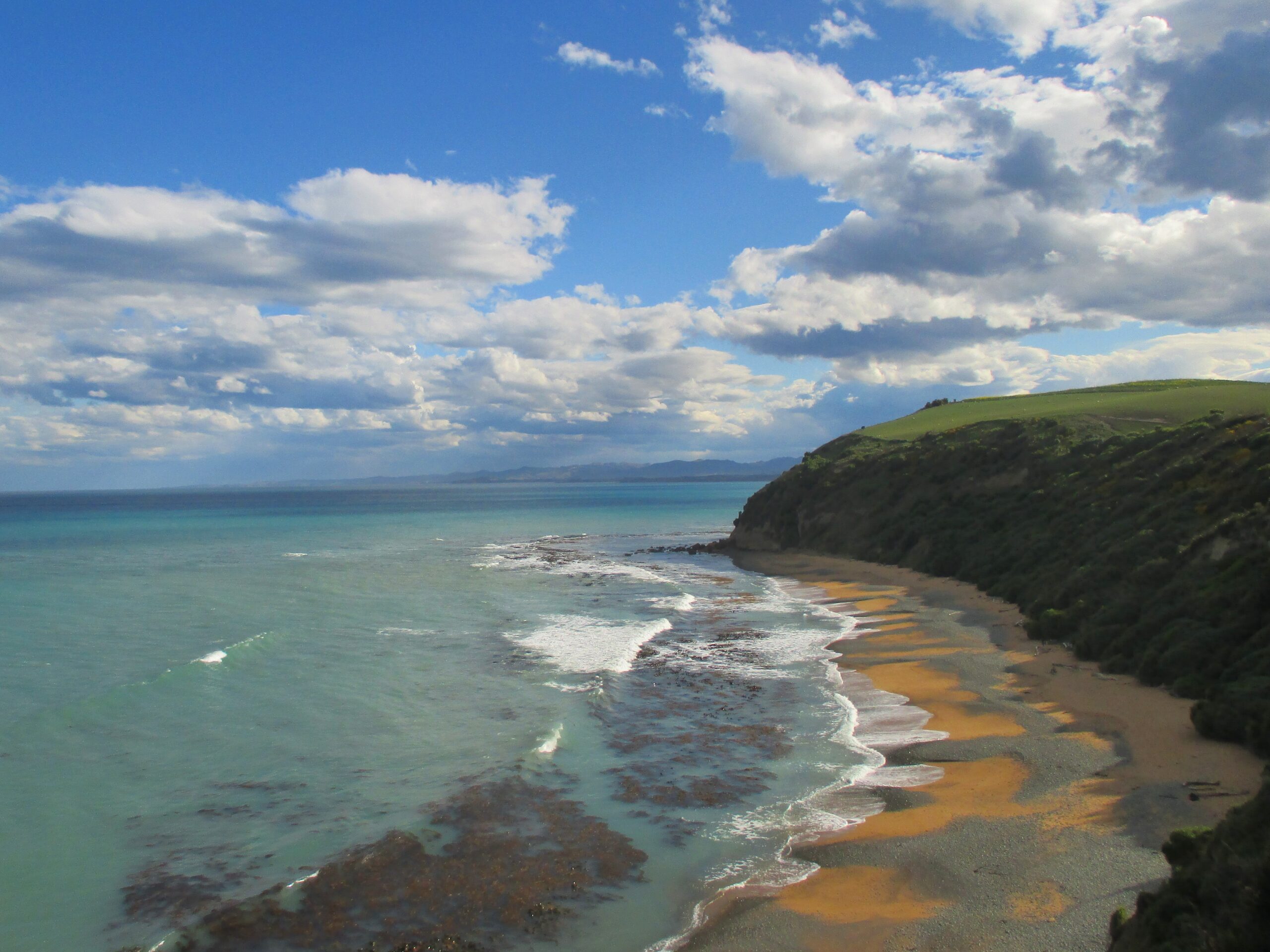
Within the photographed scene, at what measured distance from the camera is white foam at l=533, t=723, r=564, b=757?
14.1 m

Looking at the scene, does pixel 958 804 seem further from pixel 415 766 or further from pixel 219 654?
pixel 219 654

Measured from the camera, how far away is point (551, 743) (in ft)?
47.4

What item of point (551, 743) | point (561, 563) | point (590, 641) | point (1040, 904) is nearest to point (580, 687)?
point (551, 743)

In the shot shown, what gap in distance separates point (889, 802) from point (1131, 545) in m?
13.2

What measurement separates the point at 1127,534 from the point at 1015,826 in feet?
51.5

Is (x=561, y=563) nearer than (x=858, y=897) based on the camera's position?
No

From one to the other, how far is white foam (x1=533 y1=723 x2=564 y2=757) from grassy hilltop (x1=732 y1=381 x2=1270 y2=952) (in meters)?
9.67

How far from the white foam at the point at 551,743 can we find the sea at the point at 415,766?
0.08m

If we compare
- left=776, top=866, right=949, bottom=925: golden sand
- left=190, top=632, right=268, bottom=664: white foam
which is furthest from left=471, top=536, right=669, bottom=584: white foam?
left=776, top=866, right=949, bottom=925: golden sand

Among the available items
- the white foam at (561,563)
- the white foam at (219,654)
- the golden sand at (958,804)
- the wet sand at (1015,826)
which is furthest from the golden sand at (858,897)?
the white foam at (561,563)

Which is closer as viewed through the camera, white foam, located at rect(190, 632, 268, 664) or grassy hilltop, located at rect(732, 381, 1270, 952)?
grassy hilltop, located at rect(732, 381, 1270, 952)

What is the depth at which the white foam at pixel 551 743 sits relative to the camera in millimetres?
14055

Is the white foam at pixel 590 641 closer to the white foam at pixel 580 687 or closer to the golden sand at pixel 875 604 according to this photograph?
the white foam at pixel 580 687

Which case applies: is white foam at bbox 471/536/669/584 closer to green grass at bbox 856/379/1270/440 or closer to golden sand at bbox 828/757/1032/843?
green grass at bbox 856/379/1270/440
